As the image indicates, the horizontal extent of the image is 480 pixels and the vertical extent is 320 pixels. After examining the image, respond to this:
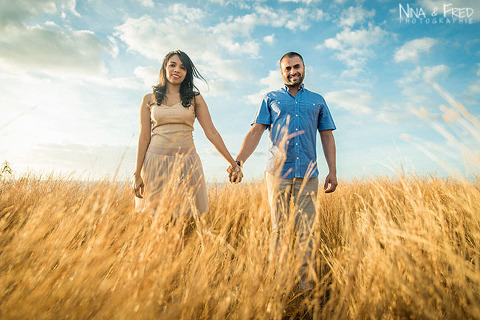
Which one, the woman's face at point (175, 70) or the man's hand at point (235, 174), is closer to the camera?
the man's hand at point (235, 174)

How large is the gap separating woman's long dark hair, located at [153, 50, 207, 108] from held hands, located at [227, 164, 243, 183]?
0.77m

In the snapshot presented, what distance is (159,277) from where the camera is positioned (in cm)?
123

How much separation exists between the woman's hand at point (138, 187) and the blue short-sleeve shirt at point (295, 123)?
1162 millimetres

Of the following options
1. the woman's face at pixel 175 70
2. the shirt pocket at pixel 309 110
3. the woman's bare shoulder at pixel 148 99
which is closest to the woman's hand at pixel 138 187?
the woman's bare shoulder at pixel 148 99

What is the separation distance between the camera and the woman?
253 cm

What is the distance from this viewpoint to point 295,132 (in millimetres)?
2504

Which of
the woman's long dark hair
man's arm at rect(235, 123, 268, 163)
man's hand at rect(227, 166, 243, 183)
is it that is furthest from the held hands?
the woman's long dark hair

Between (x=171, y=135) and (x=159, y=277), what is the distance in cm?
154

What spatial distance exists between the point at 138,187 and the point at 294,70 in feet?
5.91

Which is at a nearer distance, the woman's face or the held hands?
the held hands

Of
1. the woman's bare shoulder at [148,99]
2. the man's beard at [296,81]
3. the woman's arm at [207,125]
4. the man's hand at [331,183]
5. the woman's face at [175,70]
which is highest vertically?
the woman's face at [175,70]

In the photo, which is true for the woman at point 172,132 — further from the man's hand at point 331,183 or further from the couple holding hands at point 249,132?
the man's hand at point 331,183

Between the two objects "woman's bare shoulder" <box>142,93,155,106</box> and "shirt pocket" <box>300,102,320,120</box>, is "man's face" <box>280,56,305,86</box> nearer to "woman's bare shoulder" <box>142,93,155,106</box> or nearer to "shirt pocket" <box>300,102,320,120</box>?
"shirt pocket" <box>300,102,320,120</box>

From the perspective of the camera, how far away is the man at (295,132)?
2.41m
